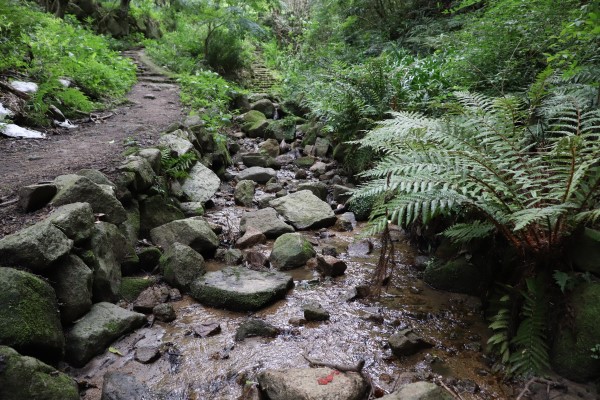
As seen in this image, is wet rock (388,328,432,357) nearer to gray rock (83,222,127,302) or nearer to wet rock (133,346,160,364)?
wet rock (133,346,160,364)

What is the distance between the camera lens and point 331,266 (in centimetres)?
350

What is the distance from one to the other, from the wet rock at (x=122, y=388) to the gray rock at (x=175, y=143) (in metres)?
3.36

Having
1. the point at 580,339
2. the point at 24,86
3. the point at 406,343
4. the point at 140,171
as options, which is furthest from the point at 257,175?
the point at 580,339

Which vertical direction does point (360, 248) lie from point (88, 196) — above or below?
below

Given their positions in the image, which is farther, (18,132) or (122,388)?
(18,132)

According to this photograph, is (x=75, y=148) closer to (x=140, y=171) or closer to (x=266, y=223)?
(x=140, y=171)

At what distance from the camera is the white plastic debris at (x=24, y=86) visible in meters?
5.45

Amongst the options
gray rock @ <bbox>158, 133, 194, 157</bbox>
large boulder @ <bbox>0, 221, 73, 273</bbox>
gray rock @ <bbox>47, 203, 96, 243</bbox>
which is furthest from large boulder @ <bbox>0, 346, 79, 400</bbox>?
gray rock @ <bbox>158, 133, 194, 157</bbox>

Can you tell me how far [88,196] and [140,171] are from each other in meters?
0.89

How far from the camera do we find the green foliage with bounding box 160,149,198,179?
491cm

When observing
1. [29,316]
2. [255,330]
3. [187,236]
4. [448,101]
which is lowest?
[187,236]

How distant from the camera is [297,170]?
6.90 metres

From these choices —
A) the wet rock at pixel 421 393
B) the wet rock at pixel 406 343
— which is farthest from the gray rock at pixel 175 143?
the wet rock at pixel 421 393

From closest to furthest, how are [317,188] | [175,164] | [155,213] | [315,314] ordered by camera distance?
[315,314]
[155,213]
[175,164]
[317,188]
